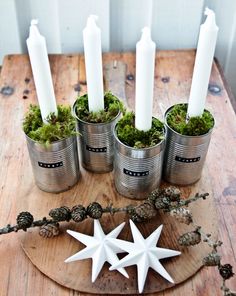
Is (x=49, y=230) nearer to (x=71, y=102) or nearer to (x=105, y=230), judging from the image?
(x=105, y=230)

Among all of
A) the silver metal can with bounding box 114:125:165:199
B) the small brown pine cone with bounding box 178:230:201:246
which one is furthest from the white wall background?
the small brown pine cone with bounding box 178:230:201:246

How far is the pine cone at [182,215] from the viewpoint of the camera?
0.67 meters

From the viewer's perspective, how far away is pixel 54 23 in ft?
3.83

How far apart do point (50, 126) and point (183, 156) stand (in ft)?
0.79

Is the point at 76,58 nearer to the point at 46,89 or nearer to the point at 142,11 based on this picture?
the point at 142,11

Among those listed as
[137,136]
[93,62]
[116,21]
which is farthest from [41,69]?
[116,21]

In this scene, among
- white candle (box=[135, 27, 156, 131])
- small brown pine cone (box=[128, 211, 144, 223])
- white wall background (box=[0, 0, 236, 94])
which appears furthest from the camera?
white wall background (box=[0, 0, 236, 94])

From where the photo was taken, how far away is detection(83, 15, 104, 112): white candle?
2.07ft

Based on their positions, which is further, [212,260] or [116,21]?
[116,21]

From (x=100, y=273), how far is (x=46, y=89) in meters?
0.31

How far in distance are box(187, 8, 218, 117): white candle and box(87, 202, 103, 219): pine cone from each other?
229mm

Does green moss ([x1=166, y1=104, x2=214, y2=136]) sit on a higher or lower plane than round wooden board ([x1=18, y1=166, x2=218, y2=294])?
higher

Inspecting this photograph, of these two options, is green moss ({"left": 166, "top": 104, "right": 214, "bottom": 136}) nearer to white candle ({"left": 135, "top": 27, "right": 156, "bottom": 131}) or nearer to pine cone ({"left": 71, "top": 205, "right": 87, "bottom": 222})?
white candle ({"left": 135, "top": 27, "right": 156, "bottom": 131})

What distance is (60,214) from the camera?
68 cm
